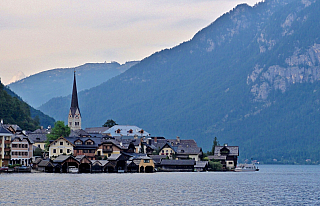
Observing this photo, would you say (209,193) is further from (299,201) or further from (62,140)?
(62,140)

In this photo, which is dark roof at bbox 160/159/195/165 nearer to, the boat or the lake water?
the boat

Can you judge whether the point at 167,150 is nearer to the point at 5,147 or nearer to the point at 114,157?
the point at 114,157

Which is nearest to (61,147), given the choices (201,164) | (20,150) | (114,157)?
(20,150)

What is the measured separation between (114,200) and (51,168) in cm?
7695

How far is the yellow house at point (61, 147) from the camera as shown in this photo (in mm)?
164000

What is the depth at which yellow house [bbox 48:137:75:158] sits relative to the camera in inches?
6457

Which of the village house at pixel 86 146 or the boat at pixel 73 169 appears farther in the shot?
the village house at pixel 86 146

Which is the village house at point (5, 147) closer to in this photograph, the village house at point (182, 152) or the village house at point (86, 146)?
the village house at point (86, 146)

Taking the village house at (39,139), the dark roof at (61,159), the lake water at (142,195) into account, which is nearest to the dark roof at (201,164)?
the dark roof at (61,159)

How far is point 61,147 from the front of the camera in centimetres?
16425

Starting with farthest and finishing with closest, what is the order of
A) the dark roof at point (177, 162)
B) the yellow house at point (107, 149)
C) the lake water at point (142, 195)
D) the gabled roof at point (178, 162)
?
the gabled roof at point (178, 162) → the dark roof at point (177, 162) → the yellow house at point (107, 149) → the lake water at point (142, 195)

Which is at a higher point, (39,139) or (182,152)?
(39,139)

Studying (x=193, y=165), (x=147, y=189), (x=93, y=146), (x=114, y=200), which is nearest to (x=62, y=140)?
(x=93, y=146)

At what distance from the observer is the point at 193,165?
170 m
